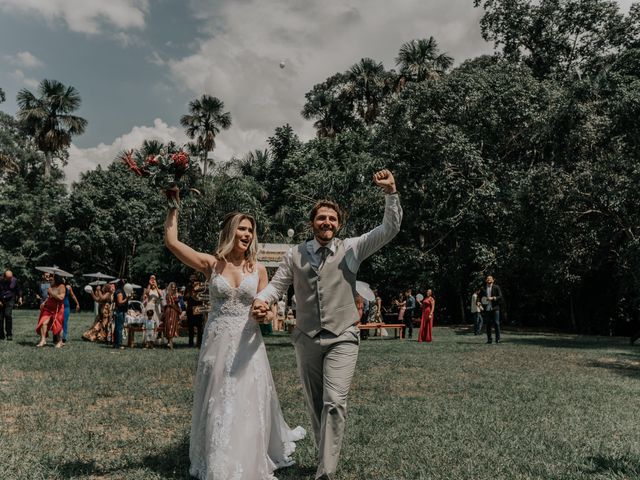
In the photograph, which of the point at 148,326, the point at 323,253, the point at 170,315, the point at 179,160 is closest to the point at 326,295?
the point at 323,253

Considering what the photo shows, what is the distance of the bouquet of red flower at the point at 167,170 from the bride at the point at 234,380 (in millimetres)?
245

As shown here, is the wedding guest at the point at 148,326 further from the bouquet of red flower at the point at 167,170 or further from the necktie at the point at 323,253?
the necktie at the point at 323,253

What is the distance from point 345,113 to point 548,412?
127 ft

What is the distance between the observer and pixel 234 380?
469 cm

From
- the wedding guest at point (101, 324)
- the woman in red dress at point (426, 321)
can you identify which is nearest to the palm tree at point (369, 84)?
the woman in red dress at point (426, 321)

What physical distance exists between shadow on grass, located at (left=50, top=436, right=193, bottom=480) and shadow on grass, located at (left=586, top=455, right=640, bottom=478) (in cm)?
353

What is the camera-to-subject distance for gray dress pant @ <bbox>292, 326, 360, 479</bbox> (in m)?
4.36

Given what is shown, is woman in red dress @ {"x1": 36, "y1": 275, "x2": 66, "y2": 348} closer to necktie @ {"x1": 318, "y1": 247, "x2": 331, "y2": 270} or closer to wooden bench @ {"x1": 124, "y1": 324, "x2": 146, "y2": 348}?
wooden bench @ {"x1": 124, "y1": 324, "x2": 146, "y2": 348}

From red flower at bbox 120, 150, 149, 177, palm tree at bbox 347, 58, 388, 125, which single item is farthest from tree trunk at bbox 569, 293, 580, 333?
red flower at bbox 120, 150, 149, 177

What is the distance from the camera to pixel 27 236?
43.0 metres

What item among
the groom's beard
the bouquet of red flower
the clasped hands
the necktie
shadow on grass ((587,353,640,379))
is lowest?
shadow on grass ((587,353,640,379))

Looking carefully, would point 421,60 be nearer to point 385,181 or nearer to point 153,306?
point 153,306

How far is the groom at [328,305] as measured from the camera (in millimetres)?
4500

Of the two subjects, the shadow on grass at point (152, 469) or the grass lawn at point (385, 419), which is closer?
the shadow on grass at point (152, 469)
